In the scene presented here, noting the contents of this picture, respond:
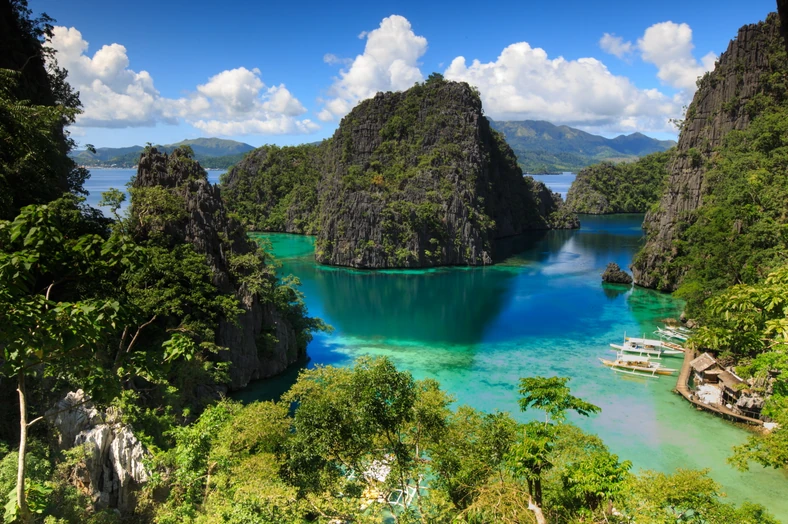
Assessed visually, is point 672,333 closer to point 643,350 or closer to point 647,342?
point 647,342

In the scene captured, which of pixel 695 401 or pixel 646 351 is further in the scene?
pixel 646 351

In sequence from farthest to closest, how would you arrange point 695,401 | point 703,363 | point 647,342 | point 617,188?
1. point 617,188
2. point 647,342
3. point 703,363
4. point 695,401

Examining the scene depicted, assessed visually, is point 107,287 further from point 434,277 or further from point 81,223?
point 434,277

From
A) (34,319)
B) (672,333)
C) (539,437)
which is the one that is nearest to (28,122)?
(34,319)

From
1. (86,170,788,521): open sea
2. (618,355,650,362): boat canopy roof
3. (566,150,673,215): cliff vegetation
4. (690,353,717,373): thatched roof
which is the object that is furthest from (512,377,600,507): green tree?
(566,150,673,215): cliff vegetation

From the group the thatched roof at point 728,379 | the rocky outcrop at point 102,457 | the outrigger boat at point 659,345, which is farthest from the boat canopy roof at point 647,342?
the rocky outcrop at point 102,457

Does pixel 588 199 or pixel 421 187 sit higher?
pixel 588 199

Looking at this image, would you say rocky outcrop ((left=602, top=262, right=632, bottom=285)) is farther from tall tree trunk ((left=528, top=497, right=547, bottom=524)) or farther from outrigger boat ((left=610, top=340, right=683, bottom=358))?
tall tree trunk ((left=528, top=497, right=547, bottom=524))
